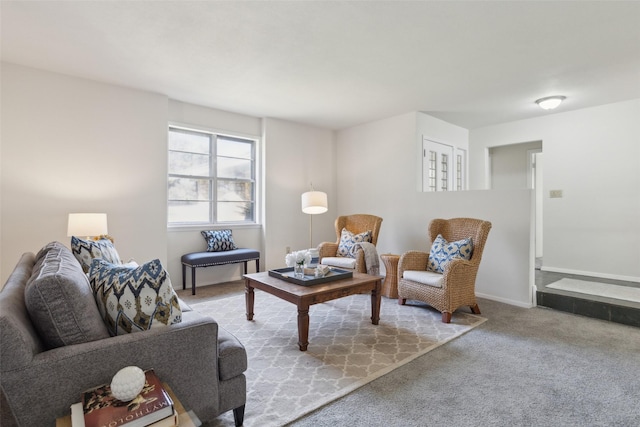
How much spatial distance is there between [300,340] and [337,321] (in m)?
0.71

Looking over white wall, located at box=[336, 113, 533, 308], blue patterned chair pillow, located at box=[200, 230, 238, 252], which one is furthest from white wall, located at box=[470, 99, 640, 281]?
blue patterned chair pillow, located at box=[200, 230, 238, 252]

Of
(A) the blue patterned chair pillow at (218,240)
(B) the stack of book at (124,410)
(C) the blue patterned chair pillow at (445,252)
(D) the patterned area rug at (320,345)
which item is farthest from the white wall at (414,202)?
(B) the stack of book at (124,410)

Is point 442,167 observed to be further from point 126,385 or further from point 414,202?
point 126,385

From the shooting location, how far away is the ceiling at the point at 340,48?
7.65ft

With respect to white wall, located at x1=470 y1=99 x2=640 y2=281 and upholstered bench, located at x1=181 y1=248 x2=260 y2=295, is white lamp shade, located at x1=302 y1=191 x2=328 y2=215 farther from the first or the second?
white wall, located at x1=470 y1=99 x2=640 y2=281

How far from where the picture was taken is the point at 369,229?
15.4 ft

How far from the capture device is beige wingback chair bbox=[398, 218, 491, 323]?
10.3ft

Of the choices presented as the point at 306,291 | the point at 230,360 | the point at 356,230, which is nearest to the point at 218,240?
the point at 356,230

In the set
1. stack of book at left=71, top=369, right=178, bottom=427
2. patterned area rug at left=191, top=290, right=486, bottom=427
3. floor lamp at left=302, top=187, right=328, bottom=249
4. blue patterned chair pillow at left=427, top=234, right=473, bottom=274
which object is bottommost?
patterned area rug at left=191, top=290, right=486, bottom=427

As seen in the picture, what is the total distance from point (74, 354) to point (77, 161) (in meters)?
3.21

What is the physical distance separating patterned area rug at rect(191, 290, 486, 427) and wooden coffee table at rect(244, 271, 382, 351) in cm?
15

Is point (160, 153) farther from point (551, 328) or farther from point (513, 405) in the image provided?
point (551, 328)

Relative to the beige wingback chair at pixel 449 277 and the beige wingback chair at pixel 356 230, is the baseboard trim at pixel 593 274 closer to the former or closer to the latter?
the beige wingback chair at pixel 449 277

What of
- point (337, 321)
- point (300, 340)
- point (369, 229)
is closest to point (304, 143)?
point (369, 229)
